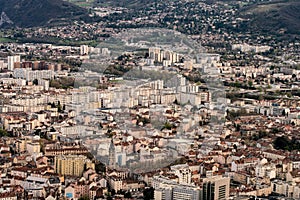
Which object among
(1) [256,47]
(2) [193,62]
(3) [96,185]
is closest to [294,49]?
(1) [256,47]

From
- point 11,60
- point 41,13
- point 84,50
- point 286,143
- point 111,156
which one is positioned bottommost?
point 286,143

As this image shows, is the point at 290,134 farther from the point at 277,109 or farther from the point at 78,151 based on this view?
the point at 78,151

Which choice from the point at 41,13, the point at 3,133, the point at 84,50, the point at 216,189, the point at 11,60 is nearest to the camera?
the point at 216,189

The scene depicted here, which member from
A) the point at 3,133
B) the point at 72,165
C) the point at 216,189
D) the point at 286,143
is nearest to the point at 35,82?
the point at 3,133

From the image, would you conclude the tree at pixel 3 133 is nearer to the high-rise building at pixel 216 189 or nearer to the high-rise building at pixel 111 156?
Result: the high-rise building at pixel 111 156

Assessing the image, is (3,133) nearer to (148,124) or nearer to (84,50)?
(148,124)

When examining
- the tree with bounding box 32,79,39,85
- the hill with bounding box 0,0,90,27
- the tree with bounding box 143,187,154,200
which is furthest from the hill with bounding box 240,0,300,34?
the tree with bounding box 143,187,154,200

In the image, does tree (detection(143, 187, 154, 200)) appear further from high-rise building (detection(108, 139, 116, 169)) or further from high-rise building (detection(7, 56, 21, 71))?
high-rise building (detection(7, 56, 21, 71))

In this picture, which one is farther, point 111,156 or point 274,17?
point 274,17
